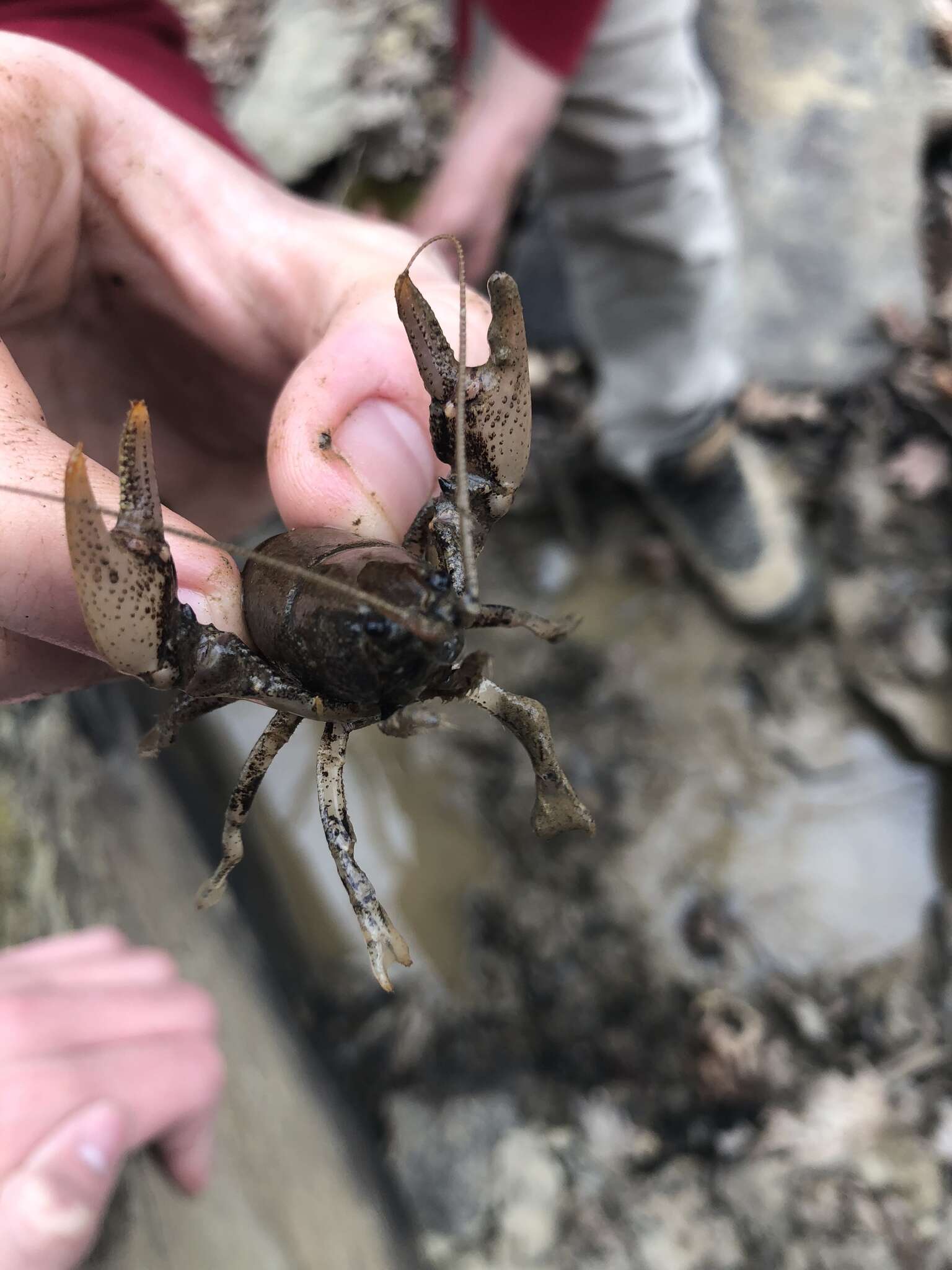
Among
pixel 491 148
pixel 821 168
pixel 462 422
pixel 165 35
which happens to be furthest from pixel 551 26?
pixel 821 168

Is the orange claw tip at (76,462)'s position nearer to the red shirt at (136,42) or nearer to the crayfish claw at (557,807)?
the crayfish claw at (557,807)

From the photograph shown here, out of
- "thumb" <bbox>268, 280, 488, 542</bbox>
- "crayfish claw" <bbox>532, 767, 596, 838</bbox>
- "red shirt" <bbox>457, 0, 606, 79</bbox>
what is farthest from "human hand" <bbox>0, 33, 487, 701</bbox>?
"red shirt" <bbox>457, 0, 606, 79</bbox>

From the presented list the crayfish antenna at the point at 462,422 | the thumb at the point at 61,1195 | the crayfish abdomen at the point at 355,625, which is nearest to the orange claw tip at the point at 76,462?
the crayfish abdomen at the point at 355,625

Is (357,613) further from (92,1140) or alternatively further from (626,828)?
(626,828)

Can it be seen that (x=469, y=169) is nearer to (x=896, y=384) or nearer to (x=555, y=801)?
(x=896, y=384)

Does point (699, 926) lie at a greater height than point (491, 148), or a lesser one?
lesser

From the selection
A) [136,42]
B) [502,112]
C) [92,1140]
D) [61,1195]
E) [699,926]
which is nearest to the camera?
[61,1195]

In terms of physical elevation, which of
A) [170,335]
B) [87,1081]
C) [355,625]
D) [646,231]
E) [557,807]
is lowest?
[87,1081]
